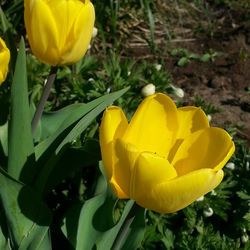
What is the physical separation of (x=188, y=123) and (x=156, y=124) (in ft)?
0.25

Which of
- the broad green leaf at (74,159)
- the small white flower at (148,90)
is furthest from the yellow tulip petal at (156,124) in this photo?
the small white flower at (148,90)

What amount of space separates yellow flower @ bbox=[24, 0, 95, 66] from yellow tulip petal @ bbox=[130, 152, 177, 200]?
480 mm

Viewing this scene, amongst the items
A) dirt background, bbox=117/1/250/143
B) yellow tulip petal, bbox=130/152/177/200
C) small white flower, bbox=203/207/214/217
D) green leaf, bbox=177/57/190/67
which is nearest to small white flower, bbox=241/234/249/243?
small white flower, bbox=203/207/214/217

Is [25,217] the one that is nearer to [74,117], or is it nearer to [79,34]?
[74,117]

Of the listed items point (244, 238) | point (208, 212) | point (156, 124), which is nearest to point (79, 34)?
point (156, 124)

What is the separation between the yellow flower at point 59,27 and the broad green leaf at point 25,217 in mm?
354

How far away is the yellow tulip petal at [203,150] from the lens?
1457 mm

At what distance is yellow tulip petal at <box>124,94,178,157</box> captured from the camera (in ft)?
5.06

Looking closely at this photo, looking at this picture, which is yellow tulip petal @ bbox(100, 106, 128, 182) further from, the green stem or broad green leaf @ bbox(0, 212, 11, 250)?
broad green leaf @ bbox(0, 212, 11, 250)

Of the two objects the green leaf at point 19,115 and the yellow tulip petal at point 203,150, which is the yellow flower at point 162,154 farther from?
the green leaf at point 19,115

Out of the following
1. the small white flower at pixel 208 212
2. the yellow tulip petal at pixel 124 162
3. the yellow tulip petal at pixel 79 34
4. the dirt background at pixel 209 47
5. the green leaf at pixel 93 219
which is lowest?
the dirt background at pixel 209 47

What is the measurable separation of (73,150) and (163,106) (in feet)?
1.20

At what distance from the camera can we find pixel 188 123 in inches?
61.4

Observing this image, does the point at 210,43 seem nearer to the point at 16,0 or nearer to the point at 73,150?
the point at 16,0
